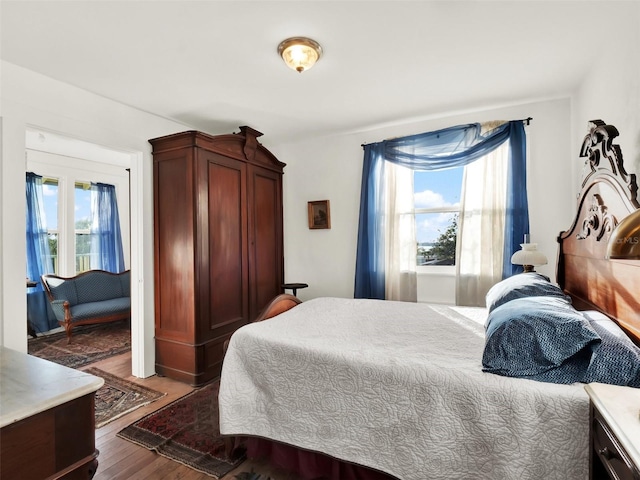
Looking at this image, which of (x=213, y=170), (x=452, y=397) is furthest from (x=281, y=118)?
(x=452, y=397)

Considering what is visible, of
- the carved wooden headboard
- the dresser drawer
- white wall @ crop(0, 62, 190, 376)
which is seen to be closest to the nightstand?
the dresser drawer

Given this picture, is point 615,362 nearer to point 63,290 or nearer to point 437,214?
point 437,214

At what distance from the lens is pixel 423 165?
351 cm

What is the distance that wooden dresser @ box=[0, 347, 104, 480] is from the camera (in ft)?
3.22

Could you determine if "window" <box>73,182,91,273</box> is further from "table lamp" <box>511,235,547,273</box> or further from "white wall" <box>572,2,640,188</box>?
"white wall" <box>572,2,640,188</box>

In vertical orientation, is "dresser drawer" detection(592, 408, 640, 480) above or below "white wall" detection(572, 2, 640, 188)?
below

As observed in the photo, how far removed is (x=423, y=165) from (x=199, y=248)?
242 cm

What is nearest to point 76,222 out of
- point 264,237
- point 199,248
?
point 264,237

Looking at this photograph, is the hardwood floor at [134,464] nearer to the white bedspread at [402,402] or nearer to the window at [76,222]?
the white bedspread at [402,402]

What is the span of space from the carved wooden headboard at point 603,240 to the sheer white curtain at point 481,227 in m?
0.90

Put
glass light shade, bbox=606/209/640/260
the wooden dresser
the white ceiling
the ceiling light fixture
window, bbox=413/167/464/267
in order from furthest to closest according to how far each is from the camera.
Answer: window, bbox=413/167/464/267 → the ceiling light fixture → the white ceiling → the wooden dresser → glass light shade, bbox=606/209/640/260

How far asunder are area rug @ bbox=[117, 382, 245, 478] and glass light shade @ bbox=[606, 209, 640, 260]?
Answer: 2.10 metres

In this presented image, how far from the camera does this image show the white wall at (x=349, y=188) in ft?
10.0

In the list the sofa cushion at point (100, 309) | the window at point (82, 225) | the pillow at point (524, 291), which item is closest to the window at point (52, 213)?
the window at point (82, 225)
